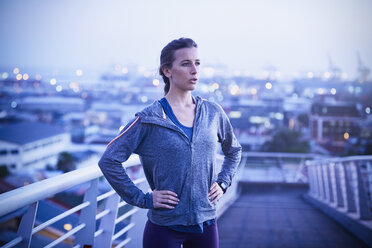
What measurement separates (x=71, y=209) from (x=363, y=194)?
9.28 ft

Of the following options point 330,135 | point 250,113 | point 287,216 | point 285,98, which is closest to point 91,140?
point 250,113

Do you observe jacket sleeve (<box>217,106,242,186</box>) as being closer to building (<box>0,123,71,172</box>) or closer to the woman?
the woman

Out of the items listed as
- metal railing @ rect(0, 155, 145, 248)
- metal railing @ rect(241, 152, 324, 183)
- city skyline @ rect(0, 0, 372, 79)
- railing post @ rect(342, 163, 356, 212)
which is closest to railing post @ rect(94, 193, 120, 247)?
metal railing @ rect(0, 155, 145, 248)

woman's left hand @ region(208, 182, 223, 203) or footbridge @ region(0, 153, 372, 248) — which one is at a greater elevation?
woman's left hand @ region(208, 182, 223, 203)

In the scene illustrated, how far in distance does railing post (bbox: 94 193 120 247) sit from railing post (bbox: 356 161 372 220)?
95.7 inches

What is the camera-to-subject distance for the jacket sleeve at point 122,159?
1207 mm

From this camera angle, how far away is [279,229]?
350cm

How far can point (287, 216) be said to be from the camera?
165 inches

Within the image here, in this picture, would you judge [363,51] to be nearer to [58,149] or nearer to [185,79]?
[58,149]

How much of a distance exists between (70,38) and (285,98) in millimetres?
57753

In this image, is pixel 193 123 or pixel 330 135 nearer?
pixel 193 123

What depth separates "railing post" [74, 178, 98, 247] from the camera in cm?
156

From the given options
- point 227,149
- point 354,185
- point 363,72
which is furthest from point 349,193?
point 363,72

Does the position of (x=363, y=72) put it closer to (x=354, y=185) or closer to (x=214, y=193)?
(x=354, y=185)
